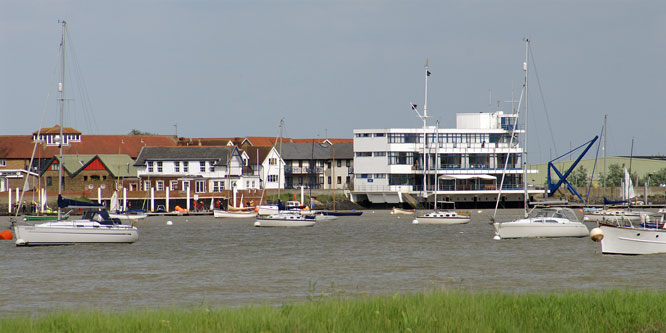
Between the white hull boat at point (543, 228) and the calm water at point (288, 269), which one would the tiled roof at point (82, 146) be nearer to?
the calm water at point (288, 269)

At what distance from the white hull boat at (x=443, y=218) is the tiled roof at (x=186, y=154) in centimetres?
4782

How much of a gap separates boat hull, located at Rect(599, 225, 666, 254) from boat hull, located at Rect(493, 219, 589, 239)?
1370 centimetres

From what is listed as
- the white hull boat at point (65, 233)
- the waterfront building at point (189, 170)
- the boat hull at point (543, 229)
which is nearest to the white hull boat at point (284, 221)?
the boat hull at point (543, 229)

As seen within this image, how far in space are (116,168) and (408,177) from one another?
41181mm

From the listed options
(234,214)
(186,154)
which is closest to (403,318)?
(234,214)

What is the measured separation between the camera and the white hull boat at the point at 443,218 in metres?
78.4

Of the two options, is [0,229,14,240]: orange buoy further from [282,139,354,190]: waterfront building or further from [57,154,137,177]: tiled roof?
[282,139,354,190]: waterfront building

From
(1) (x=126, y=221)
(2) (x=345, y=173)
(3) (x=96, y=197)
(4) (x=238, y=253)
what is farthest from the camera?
(2) (x=345, y=173)

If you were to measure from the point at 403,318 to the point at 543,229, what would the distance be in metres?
38.3

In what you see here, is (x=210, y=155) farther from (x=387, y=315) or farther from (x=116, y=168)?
(x=387, y=315)

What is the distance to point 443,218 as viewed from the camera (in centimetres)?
7912

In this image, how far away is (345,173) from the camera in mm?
139875

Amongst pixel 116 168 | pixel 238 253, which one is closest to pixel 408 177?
pixel 116 168

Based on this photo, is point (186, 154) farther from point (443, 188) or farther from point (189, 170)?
point (443, 188)
